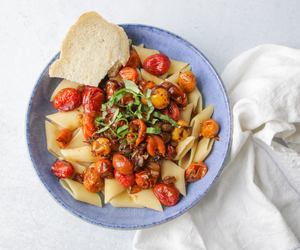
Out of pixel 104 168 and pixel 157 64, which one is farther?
pixel 157 64

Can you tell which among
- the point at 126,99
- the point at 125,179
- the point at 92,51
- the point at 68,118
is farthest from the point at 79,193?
the point at 92,51

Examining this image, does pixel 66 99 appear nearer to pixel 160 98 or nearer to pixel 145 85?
pixel 145 85

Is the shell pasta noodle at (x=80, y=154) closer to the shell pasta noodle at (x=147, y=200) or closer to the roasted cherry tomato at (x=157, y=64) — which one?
the shell pasta noodle at (x=147, y=200)

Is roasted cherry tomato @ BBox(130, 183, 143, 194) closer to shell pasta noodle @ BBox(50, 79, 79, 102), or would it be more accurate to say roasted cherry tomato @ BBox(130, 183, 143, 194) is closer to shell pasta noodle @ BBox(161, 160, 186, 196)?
shell pasta noodle @ BBox(161, 160, 186, 196)

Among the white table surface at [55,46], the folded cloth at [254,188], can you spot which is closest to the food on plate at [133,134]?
the folded cloth at [254,188]

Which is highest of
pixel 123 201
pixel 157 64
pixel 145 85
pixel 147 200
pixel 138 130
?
pixel 157 64

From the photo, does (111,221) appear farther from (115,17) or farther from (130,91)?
(115,17)

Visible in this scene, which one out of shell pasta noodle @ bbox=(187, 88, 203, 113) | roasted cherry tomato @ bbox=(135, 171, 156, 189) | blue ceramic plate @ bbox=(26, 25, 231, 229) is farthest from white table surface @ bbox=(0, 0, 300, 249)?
roasted cherry tomato @ bbox=(135, 171, 156, 189)

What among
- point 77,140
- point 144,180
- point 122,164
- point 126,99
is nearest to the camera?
point 122,164
